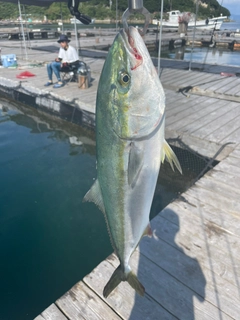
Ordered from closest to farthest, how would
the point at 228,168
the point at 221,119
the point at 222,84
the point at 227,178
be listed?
the point at 227,178, the point at 228,168, the point at 221,119, the point at 222,84

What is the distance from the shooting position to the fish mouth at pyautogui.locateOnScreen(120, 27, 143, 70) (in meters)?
1.37

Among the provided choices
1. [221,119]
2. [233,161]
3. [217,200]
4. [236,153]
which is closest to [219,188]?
[217,200]

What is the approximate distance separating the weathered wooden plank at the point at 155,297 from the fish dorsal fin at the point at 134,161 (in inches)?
62.4

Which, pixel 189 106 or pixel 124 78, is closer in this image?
pixel 124 78

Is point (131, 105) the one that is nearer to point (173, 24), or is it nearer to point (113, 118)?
point (113, 118)

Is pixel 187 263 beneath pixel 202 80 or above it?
beneath

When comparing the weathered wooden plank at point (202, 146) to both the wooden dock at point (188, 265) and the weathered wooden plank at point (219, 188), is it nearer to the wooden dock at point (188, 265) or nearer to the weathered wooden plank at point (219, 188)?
the wooden dock at point (188, 265)

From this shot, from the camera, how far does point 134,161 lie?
1496mm

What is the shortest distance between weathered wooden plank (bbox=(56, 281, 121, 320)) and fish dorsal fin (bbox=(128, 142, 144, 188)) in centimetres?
163

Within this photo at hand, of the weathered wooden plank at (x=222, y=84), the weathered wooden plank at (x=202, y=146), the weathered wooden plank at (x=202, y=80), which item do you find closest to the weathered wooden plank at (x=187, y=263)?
the weathered wooden plank at (x=202, y=146)

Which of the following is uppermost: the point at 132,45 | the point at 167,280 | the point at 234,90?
the point at 132,45

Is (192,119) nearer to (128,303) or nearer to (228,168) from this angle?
(228,168)

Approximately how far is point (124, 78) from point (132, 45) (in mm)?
183

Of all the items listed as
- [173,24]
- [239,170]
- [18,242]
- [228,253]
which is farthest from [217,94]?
[173,24]
